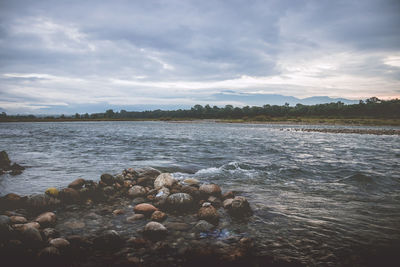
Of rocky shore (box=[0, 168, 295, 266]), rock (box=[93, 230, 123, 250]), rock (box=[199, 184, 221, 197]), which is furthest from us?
rock (box=[199, 184, 221, 197])

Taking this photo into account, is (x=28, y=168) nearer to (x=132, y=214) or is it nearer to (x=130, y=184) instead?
(x=130, y=184)

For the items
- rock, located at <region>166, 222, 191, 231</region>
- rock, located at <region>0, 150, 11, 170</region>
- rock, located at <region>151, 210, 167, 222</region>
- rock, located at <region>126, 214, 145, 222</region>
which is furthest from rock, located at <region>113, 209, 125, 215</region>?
rock, located at <region>0, 150, 11, 170</region>

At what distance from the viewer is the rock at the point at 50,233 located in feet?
16.8

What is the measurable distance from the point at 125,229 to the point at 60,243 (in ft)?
4.68

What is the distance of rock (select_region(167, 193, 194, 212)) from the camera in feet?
23.2

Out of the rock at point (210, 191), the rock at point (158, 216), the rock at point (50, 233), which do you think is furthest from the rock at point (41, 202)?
the rock at point (210, 191)

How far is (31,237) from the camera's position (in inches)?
189

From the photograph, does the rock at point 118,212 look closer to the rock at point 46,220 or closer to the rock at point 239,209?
the rock at point 46,220

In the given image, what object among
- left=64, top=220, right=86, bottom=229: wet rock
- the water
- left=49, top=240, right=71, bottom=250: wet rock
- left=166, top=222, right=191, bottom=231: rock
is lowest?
the water

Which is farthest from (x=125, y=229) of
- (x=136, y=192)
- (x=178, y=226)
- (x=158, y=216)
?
(x=136, y=192)

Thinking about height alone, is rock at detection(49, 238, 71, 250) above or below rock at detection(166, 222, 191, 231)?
above

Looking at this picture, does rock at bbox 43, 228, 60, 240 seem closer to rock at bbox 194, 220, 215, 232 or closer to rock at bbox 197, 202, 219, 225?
rock at bbox 194, 220, 215, 232

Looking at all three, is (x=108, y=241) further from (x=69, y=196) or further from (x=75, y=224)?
(x=69, y=196)

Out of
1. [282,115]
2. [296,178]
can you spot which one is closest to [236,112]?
[282,115]
